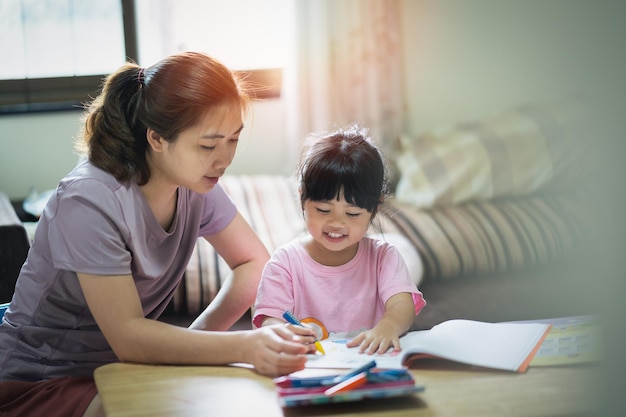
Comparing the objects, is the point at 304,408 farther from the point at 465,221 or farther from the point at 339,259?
the point at 465,221

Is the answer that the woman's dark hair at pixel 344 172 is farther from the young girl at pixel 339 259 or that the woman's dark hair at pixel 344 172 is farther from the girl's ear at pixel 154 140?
the girl's ear at pixel 154 140

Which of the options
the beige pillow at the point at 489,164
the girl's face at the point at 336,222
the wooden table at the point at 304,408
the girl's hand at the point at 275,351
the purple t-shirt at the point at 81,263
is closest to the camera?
the wooden table at the point at 304,408

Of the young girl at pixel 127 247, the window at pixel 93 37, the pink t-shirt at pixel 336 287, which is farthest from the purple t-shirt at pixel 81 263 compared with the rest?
the window at pixel 93 37

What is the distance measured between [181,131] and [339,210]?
308 millimetres

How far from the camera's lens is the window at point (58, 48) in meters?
3.18

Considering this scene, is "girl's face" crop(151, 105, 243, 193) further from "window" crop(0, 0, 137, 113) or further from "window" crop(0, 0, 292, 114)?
"window" crop(0, 0, 137, 113)

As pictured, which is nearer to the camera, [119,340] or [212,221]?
[119,340]

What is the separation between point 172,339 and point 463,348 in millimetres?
426

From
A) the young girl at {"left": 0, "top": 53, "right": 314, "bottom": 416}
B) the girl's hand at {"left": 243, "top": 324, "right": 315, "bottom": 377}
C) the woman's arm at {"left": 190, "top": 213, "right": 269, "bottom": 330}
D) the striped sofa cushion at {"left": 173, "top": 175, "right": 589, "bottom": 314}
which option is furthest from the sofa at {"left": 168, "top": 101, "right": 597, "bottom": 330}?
the girl's hand at {"left": 243, "top": 324, "right": 315, "bottom": 377}

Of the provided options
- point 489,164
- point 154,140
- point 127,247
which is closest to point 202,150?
point 154,140

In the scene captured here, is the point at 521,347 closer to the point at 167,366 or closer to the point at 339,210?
the point at 339,210

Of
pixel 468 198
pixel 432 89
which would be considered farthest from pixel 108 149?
pixel 432 89

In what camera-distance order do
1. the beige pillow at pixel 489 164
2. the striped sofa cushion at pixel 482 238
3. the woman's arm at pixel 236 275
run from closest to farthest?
the woman's arm at pixel 236 275, the striped sofa cushion at pixel 482 238, the beige pillow at pixel 489 164

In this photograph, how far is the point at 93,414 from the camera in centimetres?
117
